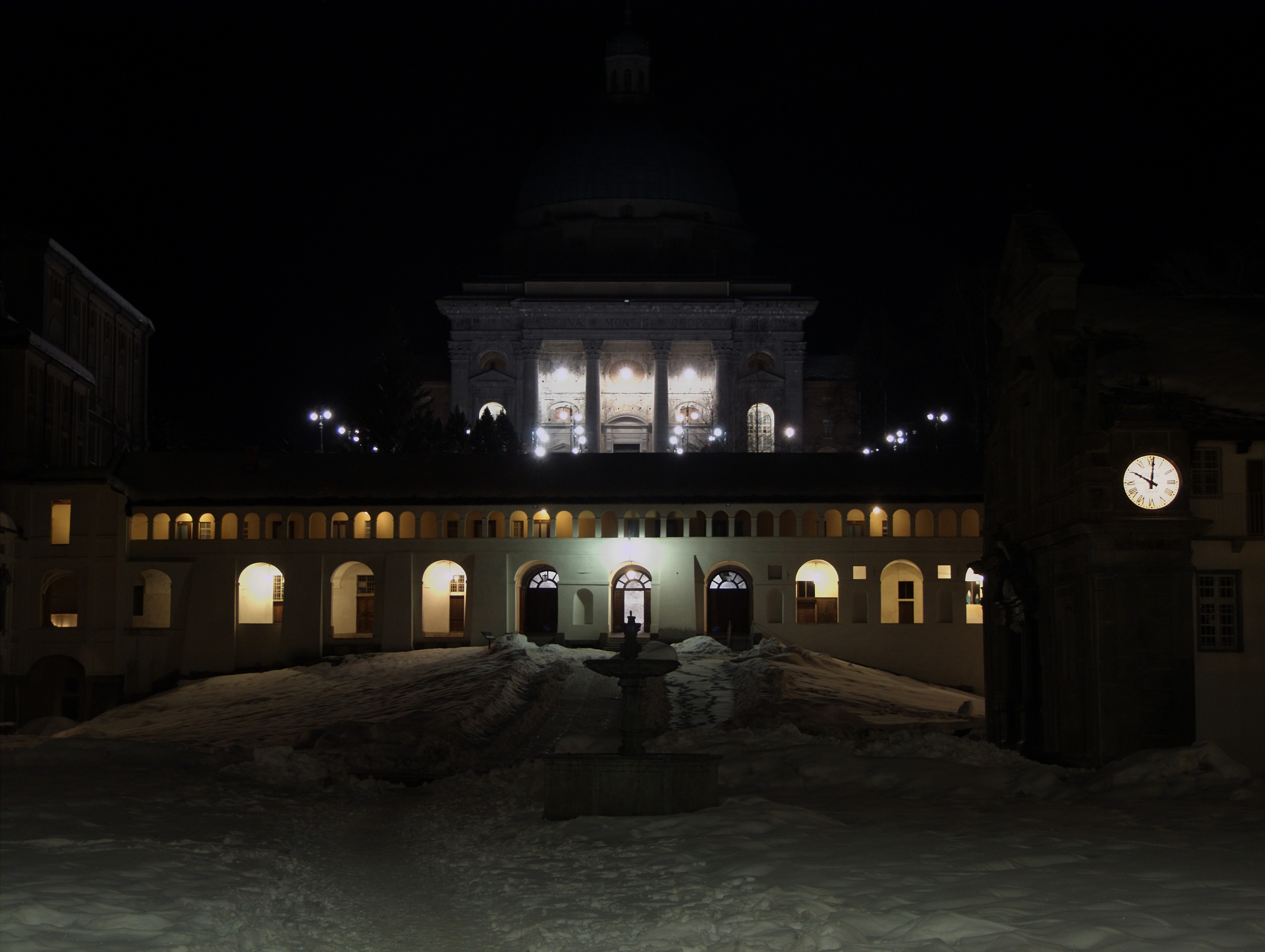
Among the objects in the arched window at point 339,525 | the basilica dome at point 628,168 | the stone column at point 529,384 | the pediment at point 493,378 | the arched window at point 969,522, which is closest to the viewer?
the arched window at point 969,522

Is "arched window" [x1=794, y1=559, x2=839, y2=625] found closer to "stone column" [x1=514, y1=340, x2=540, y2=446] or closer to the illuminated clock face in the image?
the illuminated clock face

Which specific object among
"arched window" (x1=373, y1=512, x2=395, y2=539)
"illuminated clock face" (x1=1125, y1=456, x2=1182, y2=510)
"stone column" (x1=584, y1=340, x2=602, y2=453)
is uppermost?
"stone column" (x1=584, y1=340, x2=602, y2=453)

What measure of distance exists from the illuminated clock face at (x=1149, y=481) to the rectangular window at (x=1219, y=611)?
1.89 metres

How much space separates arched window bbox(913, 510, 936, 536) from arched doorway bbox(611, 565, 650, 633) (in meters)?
11.8

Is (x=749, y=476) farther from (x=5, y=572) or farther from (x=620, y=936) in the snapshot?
(x=620, y=936)

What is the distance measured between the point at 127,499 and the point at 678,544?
78.9 ft

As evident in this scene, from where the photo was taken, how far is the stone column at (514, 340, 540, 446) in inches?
4628

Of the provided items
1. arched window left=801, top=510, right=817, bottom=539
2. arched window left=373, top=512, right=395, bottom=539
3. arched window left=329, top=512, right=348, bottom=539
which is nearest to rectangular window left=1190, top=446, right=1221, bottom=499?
arched window left=801, top=510, right=817, bottom=539

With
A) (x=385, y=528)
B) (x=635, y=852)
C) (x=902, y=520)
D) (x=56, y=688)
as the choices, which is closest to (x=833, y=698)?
(x=902, y=520)

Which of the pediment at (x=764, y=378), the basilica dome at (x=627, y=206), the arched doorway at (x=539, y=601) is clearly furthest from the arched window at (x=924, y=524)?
the basilica dome at (x=627, y=206)

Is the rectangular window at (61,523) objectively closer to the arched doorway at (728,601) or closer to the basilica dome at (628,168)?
the arched doorway at (728,601)

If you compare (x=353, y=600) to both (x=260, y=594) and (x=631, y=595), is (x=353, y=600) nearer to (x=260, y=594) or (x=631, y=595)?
(x=260, y=594)

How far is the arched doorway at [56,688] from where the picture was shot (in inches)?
2702

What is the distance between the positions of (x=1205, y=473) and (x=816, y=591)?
39.3 m
